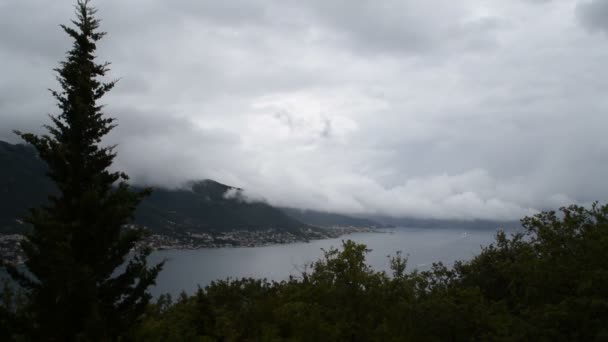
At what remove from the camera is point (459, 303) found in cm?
2622

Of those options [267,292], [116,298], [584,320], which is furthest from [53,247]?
[267,292]

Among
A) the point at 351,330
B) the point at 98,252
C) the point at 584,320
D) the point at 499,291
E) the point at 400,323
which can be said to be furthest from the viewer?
the point at 499,291

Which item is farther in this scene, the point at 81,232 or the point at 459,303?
the point at 459,303

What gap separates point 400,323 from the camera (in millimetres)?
22953

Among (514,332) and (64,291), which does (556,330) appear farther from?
(64,291)

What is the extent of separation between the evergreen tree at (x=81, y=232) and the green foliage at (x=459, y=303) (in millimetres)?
2565

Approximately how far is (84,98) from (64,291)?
862cm

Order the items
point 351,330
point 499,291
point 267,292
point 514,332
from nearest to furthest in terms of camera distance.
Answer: point 514,332 → point 351,330 → point 499,291 → point 267,292

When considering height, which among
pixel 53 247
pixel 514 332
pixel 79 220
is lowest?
pixel 514 332

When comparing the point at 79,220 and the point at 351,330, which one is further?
the point at 351,330

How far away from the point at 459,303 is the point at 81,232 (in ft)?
69.8

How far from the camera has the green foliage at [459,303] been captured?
16.8m

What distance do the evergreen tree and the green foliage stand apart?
2565 mm

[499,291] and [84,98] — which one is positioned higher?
[84,98]
